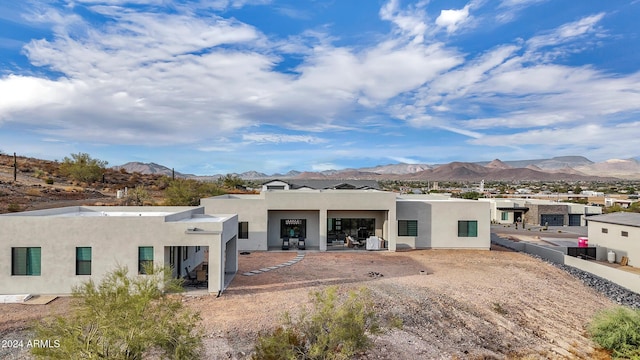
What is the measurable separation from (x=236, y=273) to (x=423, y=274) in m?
8.85

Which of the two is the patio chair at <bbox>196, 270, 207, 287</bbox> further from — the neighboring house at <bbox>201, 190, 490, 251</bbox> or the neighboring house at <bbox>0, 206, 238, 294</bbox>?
the neighboring house at <bbox>201, 190, 490, 251</bbox>

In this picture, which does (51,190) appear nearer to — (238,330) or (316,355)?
(238,330)

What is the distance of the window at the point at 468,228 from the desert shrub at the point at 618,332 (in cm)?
1055

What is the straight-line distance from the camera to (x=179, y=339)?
762 centimetres

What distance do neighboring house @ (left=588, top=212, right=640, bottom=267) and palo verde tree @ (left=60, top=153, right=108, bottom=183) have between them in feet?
187

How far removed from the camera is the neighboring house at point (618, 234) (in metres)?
22.8

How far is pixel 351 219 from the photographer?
83.3 ft

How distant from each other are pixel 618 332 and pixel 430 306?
636 cm

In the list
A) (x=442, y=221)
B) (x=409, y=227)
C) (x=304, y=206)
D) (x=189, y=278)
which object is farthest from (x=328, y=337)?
(x=442, y=221)

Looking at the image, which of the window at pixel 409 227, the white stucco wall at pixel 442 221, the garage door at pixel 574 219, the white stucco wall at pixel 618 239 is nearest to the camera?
the white stucco wall at pixel 618 239

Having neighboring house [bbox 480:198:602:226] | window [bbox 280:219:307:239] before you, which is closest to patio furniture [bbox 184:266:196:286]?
window [bbox 280:219:307:239]

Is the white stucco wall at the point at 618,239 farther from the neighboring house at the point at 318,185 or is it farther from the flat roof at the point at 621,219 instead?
the neighboring house at the point at 318,185

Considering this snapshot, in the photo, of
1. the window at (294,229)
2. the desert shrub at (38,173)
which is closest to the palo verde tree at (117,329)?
the window at (294,229)

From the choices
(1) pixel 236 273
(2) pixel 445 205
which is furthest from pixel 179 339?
(2) pixel 445 205
